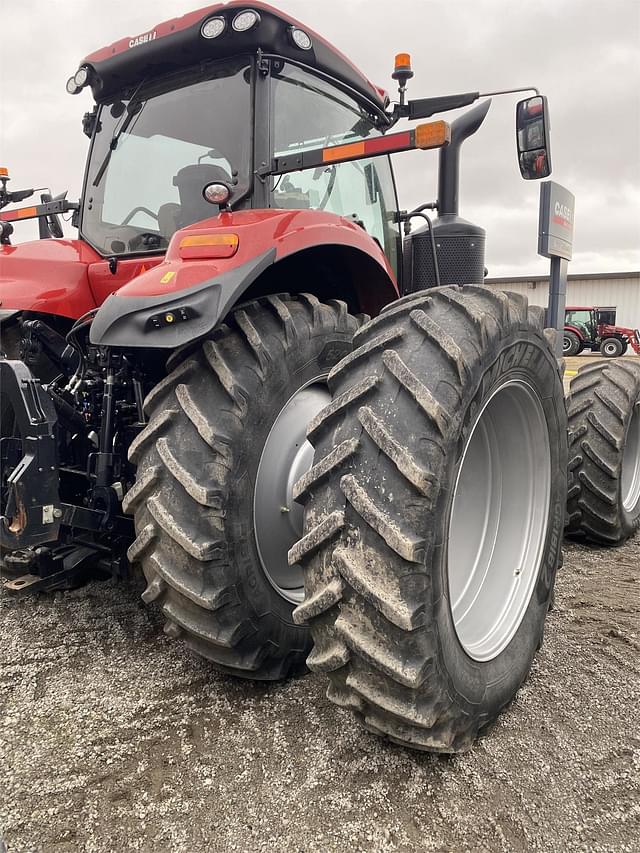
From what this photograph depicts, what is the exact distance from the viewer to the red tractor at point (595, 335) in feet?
77.4

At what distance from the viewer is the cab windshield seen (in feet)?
7.88

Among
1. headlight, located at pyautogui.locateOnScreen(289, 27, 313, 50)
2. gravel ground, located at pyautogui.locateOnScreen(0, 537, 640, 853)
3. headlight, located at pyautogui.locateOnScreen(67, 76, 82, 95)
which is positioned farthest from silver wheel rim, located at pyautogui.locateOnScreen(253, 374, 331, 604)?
headlight, located at pyautogui.locateOnScreen(67, 76, 82, 95)

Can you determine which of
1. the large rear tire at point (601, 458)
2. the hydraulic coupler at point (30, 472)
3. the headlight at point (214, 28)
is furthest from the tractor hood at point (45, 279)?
the large rear tire at point (601, 458)

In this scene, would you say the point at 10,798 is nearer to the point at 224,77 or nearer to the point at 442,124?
the point at 442,124

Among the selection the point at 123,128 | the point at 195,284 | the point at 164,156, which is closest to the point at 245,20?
the point at 164,156

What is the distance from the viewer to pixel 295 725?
189cm

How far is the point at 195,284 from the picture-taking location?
180 cm

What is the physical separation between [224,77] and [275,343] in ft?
3.90

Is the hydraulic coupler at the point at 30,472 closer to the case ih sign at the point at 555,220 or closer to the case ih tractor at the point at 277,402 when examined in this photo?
the case ih tractor at the point at 277,402

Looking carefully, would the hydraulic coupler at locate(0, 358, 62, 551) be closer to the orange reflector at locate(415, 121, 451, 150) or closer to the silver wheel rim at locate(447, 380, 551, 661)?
the silver wheel rim at locate(447, 380, 551, 661)

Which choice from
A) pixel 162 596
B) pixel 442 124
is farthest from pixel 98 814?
pixel 442 124

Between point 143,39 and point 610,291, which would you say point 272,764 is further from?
point 610,291

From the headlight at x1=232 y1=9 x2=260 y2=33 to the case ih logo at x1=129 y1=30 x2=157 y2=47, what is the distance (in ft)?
1.35

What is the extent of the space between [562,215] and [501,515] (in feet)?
5.80
